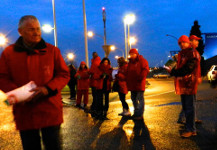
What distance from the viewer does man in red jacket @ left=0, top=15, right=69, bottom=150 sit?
242cm

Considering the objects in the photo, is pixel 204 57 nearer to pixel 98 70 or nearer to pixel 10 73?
pixel 98 70

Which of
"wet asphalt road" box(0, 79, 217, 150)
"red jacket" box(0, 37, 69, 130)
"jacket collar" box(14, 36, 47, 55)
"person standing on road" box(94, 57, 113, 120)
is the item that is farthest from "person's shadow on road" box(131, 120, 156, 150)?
"jacket collar" box(14, 36, 47, 55)

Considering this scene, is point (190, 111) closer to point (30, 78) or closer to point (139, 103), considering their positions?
point (139, 103)

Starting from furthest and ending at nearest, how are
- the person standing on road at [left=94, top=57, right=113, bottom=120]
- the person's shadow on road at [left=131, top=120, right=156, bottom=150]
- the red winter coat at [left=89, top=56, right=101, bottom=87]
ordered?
the red winter coat at [left=89, top=56, right=101, bottom=87]
the person standing on road at [left=94, top=57, right=113, bottom=120]
the person's shadow on road at [left=131, top=120, right=156, bottom=150]

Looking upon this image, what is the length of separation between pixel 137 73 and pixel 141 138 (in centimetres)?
222

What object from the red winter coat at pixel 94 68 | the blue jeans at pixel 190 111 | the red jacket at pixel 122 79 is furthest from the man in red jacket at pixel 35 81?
the red winter coat at pixel 94 68

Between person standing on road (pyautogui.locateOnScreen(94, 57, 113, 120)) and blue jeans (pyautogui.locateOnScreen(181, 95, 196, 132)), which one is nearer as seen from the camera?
blue jeans (pyautogui.locateOnScreen(181, 95, 196, 132))

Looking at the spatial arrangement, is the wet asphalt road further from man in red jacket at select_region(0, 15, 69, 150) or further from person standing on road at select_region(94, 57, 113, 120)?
man in red jacket at select_region(0, 15, 69, 150)

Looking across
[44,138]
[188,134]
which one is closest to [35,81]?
[44,138]

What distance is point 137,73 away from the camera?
670 centimetres

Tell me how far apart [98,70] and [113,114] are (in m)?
1.46

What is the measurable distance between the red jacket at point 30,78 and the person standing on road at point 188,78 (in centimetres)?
304

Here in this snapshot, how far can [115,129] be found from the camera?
5742 mm

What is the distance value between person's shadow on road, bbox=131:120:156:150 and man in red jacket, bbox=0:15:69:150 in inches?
86.8
